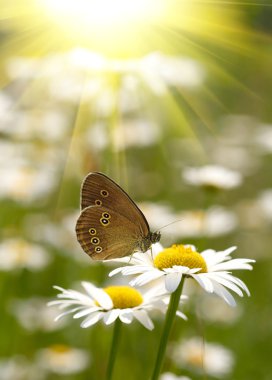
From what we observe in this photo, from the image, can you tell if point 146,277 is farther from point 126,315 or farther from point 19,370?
point 19,370

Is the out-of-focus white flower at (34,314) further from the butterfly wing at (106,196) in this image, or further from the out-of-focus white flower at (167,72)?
the butterfly wing at (106,196)

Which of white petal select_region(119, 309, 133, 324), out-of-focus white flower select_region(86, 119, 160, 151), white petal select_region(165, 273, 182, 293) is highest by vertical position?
white petal select_region(165, 273, 182, 293)

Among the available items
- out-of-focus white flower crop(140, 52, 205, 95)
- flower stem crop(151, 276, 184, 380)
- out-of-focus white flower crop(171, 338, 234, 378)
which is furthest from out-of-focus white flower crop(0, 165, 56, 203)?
flower stem crop(151, 276, 184, 380)

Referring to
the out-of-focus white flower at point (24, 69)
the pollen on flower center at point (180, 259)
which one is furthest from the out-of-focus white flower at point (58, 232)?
the pollen on flower center at point (180, 259)

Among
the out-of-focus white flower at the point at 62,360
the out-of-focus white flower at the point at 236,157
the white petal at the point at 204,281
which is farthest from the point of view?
the out-of-focus white flower at the point at 236,157

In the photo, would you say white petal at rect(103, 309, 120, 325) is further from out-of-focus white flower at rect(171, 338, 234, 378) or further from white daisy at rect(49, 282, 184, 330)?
out-of-focus white flower at rect(171, 338, 234, 378)

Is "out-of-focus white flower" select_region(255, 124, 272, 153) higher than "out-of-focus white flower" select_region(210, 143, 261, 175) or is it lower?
A: higher
